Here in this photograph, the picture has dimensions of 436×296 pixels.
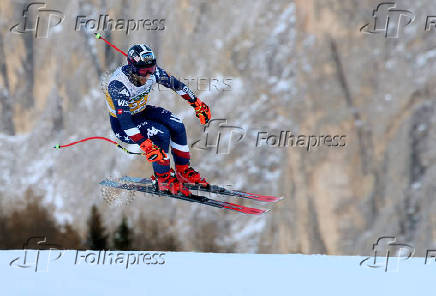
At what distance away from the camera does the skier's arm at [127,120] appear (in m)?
5.77

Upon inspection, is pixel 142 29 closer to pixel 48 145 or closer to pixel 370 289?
pixel 48 145

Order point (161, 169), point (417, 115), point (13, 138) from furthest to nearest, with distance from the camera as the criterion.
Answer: point (13, 138), point (417, 115), point (161, 169)

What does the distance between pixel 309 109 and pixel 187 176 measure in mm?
7028

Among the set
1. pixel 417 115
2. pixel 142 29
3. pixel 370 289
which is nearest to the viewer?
pixel 370 289

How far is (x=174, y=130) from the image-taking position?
6.36m

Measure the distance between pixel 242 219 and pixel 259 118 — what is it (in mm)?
2745

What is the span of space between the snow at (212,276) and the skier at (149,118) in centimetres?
259

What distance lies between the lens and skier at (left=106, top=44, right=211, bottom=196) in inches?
229

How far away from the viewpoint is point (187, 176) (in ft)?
21.1

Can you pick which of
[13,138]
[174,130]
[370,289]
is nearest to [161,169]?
[174,130]
